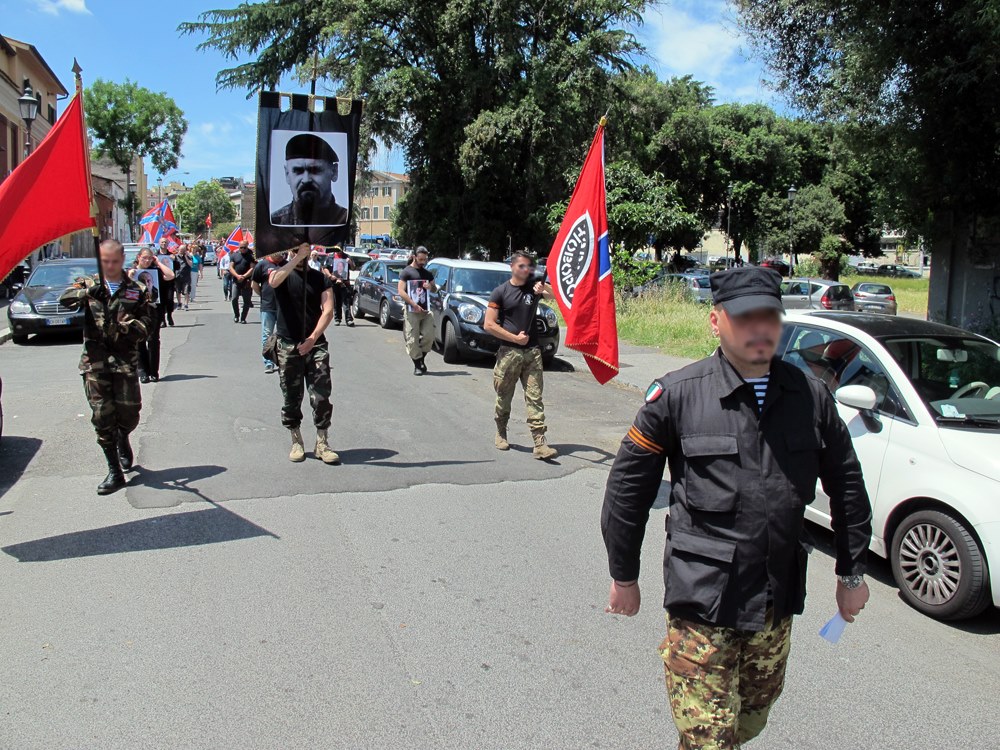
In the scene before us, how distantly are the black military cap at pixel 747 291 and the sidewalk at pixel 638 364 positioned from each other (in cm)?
985

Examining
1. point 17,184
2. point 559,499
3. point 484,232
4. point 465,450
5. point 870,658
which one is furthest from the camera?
point 484,232

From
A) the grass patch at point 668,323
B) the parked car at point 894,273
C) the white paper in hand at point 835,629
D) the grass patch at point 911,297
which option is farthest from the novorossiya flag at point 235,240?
the parked car at point 894,273

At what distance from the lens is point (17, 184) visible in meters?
5.43

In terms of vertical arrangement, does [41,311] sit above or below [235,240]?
below

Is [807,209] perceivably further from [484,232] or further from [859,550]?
[859,550]

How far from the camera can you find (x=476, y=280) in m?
15.4

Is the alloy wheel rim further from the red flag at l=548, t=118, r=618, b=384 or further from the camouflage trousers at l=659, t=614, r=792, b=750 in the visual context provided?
the red flag at l=548, t=118, r=618, b=384

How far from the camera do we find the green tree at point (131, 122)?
5447 cm

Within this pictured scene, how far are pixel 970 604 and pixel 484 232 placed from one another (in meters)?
27.2

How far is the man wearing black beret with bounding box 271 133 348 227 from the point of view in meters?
6.95

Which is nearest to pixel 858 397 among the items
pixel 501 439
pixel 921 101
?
pixel 501 439

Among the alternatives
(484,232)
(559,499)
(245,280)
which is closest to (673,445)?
(559,499)

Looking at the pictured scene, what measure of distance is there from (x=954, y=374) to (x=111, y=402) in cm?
598

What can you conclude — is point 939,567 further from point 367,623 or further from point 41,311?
point 41,311
